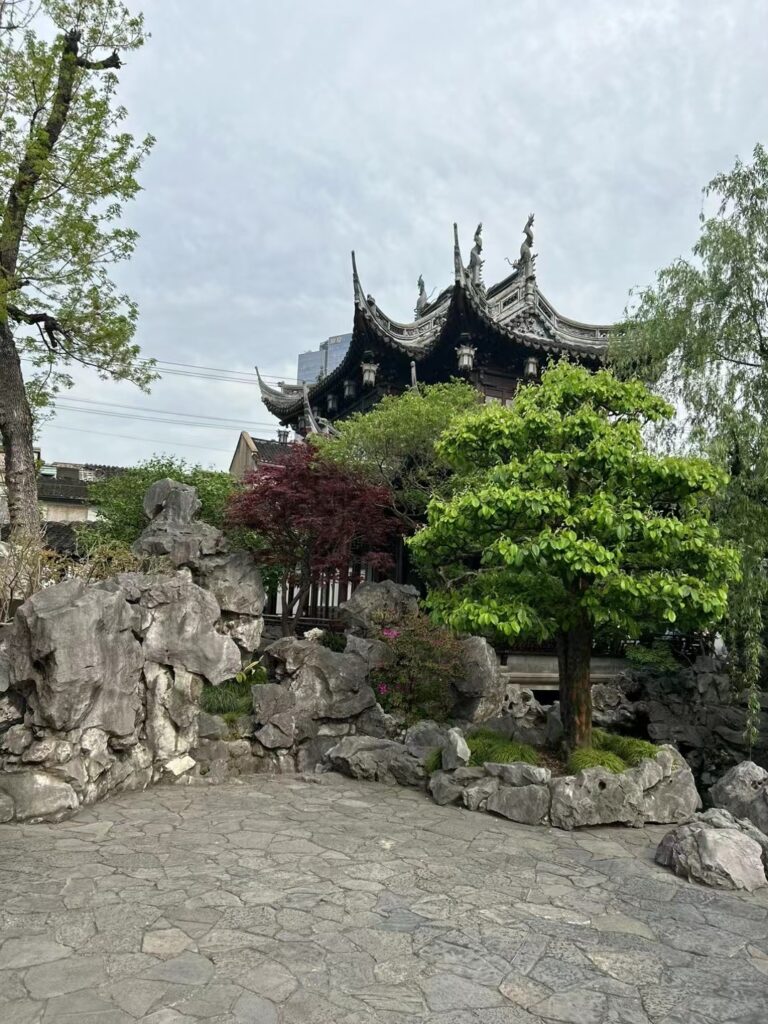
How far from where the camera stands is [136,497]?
1391cm

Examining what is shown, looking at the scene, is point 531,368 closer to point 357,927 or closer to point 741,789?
point 741,789

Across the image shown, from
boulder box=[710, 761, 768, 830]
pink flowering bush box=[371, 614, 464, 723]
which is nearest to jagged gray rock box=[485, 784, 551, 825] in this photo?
boulder box=[710, 761, 768, 830]

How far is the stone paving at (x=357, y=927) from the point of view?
323 cm

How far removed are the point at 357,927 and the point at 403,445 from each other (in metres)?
8.60

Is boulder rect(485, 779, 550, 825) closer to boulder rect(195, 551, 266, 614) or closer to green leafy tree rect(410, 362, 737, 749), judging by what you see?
green leafy tree rect(410, 362, 737, 749)

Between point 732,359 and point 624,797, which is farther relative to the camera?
point 732,359

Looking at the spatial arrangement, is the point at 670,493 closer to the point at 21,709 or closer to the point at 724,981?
the point at 724,981

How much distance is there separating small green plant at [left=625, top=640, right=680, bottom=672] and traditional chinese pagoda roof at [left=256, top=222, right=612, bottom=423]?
6934mm

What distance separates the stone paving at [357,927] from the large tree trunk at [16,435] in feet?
20.2

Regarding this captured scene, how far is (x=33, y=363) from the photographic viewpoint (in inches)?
471

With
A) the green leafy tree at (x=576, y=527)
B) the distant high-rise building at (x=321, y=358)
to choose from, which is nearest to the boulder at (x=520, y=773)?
the green leafy tree at (x=576, y=527)

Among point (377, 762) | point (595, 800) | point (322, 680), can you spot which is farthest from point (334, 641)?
point (595, 800)

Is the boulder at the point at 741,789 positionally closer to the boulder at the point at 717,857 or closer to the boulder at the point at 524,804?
the boulder at the point at 717,857

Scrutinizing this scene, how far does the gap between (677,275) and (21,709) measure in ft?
32.5
